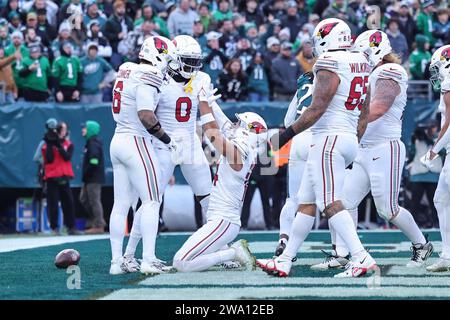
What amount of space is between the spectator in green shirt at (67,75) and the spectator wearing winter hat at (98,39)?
67cm

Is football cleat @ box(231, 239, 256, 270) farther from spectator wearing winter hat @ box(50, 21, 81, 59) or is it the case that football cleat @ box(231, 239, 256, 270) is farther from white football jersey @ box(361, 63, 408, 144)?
spectator wearing winter hat @ box(50, 21, 81, 59)

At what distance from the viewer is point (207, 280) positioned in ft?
25.9

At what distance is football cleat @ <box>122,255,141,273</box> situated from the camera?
8.70 m

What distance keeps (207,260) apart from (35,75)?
855 cm

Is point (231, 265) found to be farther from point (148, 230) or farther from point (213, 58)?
point (213, 58)

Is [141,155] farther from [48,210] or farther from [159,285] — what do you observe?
[48,210]

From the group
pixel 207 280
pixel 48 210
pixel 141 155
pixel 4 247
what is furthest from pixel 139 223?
pixel 48 210

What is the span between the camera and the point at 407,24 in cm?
1892

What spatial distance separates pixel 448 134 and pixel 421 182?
24.4 feet

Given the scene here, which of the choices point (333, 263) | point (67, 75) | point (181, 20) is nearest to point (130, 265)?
point (333, 263)

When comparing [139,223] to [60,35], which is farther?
[60,35]

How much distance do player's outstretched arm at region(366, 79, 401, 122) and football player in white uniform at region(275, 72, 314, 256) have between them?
0.60 metres

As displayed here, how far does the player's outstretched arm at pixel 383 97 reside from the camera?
29.2 feet

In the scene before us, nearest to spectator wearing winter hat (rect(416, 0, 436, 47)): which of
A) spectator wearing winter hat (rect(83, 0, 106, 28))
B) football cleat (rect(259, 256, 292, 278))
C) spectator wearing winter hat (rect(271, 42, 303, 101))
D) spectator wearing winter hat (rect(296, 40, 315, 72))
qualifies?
spectator wearing winter hat (rect(296, 40, 315, 72))
